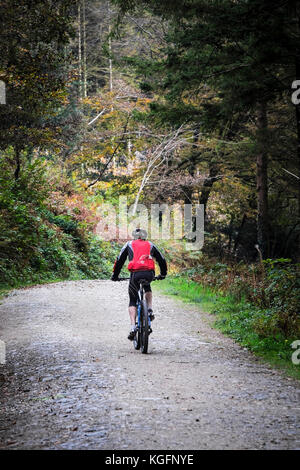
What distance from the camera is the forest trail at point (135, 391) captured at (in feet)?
13.9

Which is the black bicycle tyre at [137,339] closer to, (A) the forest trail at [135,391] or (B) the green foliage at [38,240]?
(A) the forest trail at [135,391]

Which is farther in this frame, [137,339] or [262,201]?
[262,201]

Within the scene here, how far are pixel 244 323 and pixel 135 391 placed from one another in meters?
4.90

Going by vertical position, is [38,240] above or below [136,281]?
above

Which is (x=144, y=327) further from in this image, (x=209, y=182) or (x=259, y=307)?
(x=209, y=182)

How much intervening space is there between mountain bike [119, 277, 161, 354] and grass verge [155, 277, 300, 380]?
6.29 feet

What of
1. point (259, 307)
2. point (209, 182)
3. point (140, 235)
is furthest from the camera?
point (209, 182)

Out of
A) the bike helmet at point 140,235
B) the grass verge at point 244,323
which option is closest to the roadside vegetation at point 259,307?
the grass verge at point 244,323

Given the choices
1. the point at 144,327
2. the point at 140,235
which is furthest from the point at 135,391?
the point at 140,235

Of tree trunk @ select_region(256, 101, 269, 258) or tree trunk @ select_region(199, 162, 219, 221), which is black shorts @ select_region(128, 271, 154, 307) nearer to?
tree trunk @ select_region(256, 101, 269, 258)

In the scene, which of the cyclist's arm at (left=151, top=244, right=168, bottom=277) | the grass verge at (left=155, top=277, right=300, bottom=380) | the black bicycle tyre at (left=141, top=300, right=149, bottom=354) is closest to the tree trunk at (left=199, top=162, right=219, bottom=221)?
the grass verge at (left=155, top=277, right=300, bottom=380)

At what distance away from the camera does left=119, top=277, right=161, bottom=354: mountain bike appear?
7.80 metres

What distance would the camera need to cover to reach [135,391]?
222 inches

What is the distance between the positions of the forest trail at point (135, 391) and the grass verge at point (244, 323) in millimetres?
295
